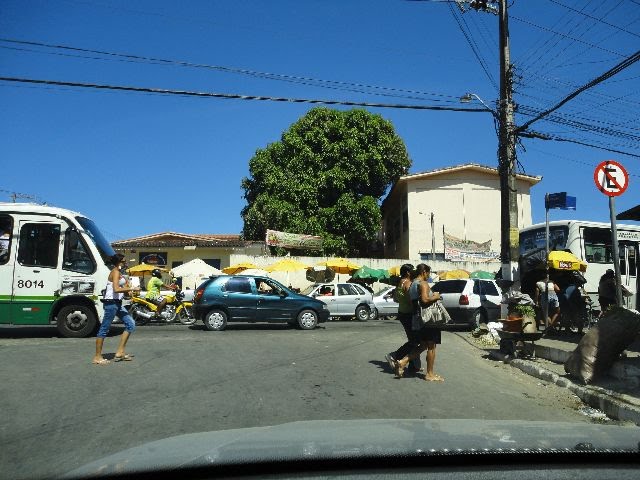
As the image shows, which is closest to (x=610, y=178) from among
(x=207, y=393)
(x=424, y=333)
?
(x=424, y=333)

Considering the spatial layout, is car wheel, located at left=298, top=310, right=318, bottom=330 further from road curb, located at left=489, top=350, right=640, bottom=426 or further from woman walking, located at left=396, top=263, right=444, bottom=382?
woman walking, located at left=396, top=263, right=444, bottom=382

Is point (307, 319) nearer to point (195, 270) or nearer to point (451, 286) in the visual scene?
point (451, 286)

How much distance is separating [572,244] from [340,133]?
17958mm

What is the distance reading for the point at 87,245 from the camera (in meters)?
12.9

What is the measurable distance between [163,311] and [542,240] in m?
13.0

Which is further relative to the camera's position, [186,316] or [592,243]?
[186,316]

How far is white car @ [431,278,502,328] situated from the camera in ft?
53.7

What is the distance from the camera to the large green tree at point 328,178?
103ft

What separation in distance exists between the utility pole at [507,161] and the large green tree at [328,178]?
16563mm

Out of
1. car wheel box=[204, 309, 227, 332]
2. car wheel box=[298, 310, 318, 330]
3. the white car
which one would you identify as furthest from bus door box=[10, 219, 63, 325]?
the white car

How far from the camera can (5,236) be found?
1263 cm

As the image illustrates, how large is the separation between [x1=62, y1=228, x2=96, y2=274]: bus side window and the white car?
10210mm

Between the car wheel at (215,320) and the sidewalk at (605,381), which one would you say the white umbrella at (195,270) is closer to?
the car wheel at (215,320)

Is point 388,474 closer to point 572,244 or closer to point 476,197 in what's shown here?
point 572,244
